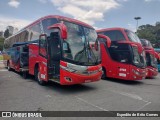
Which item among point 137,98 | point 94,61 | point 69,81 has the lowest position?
point 137,98

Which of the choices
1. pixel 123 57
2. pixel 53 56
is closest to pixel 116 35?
pixel 123 57

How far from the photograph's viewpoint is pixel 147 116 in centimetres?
564

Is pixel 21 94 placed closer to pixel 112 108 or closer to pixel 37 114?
pixel 37 114

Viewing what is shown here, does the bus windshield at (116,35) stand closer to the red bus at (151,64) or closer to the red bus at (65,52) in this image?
the red bus at (65,52)

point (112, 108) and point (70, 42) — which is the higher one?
point (70, 42)

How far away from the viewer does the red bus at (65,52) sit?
803cm

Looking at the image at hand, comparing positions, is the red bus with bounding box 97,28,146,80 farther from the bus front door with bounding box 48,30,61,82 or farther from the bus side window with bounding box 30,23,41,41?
the bus side window with bounding box 30,23,41,41

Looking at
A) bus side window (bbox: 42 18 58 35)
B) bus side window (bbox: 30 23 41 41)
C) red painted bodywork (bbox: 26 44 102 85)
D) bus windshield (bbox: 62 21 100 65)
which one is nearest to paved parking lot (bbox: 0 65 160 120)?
red painted bodywork (bbox: 26 44 102 85)

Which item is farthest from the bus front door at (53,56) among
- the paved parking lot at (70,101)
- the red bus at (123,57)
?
the red bus at (123,57)

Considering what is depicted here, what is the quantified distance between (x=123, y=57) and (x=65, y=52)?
194 inches

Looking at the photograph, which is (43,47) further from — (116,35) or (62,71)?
(116,35)

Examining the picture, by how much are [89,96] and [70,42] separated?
2484 mm

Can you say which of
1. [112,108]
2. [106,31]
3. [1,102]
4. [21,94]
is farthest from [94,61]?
[106,31]

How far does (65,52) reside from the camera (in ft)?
26.5
